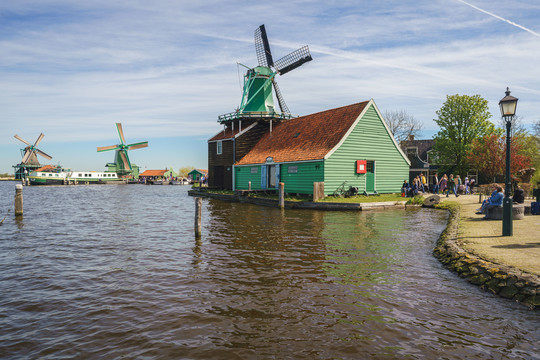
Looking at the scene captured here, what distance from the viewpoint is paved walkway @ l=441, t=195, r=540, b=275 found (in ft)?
24.8

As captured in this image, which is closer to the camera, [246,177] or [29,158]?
[246,177]

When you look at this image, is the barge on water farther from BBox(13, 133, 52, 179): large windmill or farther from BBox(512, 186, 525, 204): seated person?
BBox(512, 186, 525, 204): seated person

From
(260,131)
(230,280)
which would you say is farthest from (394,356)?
(260,131)

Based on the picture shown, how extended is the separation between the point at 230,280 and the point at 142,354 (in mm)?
3382

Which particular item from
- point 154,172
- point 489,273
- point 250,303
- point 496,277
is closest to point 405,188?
point 489,273

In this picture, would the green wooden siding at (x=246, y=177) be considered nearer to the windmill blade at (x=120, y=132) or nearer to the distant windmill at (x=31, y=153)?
the windmill blade at (x=120, y=132)

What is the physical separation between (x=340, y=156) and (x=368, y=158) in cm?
285

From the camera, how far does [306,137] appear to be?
28.8 metres

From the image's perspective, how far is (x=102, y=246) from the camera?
12359 millimetres

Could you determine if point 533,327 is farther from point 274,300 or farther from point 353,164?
point 353,164

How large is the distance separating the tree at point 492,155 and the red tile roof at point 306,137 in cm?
1879

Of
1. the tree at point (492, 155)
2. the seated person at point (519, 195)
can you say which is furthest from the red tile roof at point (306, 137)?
the tree at point (492, 155)

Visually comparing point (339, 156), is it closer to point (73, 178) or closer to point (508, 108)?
point (508, 108)

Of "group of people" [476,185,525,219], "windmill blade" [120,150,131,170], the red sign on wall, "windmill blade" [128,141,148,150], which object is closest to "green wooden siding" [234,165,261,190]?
the red sign on wall
